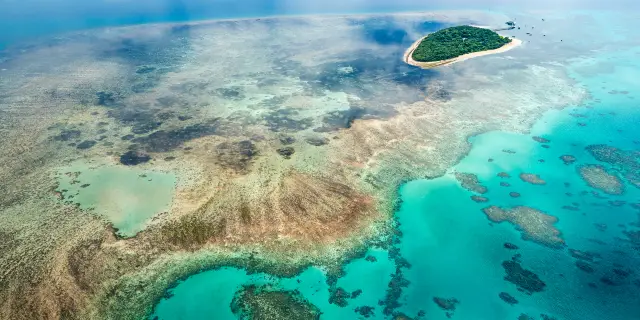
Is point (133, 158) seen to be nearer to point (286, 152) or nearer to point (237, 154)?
point (237, 154)

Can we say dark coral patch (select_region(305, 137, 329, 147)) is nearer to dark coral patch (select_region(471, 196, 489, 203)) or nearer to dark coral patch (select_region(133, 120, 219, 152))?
dark coral patch (select_region(133, 120, 219, 152))

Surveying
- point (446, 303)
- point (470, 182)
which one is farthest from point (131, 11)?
point (446, 303)

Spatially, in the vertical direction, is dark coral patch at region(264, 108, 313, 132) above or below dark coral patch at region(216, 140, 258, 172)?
above

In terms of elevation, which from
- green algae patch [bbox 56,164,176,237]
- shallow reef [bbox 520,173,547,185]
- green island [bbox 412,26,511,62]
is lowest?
shallow reef [bbox 520,173,547,185]

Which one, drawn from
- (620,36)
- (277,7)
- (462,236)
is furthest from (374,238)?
(277,7)

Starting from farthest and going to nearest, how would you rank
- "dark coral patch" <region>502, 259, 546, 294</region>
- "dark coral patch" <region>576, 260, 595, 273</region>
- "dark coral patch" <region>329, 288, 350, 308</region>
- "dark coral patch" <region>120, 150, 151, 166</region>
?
"dark coral patch" <region>120, 150, 151, 166</region> < "dark coral patch" <region>576, 260, 595, 273</region> < "dark coral patch" <region>502, 259, 546, 294</region> < "dark coral patch" <region>329, 288, 350, 308</region>

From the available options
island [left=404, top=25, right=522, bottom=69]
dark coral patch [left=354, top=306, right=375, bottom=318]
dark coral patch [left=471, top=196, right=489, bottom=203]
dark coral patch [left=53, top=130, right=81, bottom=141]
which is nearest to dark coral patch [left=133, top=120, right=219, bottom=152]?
dark coral patch [left=53, top=130, right=81, bottom=141]

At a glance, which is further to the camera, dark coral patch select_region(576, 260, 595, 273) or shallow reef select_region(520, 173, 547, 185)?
shallow reef select_region(520, 173, 547, 185)
